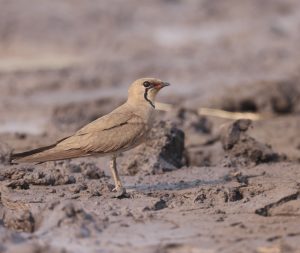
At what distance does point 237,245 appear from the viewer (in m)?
5.77

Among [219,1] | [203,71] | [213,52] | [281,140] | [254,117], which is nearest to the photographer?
[281,140]

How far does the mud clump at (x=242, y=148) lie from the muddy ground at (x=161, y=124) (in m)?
0.01

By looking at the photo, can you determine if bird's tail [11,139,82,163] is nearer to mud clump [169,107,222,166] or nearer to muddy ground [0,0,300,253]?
muddy ground [0,0,300,253]

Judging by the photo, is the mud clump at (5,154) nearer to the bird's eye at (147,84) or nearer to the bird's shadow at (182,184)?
the bird's shadow at (182,184)

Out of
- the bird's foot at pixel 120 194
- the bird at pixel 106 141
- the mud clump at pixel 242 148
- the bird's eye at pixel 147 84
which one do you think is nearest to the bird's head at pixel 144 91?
the bird's eye at pixel 147 84

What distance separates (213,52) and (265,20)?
7.95 feet

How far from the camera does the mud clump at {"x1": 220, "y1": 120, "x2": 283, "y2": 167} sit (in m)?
8.84

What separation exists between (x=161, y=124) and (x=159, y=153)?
18.1 inches

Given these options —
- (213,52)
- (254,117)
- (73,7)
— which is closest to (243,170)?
(254,117)

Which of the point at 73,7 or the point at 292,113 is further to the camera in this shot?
the point at 73,7

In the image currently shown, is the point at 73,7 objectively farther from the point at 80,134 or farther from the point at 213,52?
the point at 80,134

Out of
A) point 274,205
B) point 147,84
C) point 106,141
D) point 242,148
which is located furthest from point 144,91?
point 274,205

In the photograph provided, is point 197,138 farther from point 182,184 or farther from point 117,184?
point 117,184

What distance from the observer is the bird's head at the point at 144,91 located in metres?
7.90
